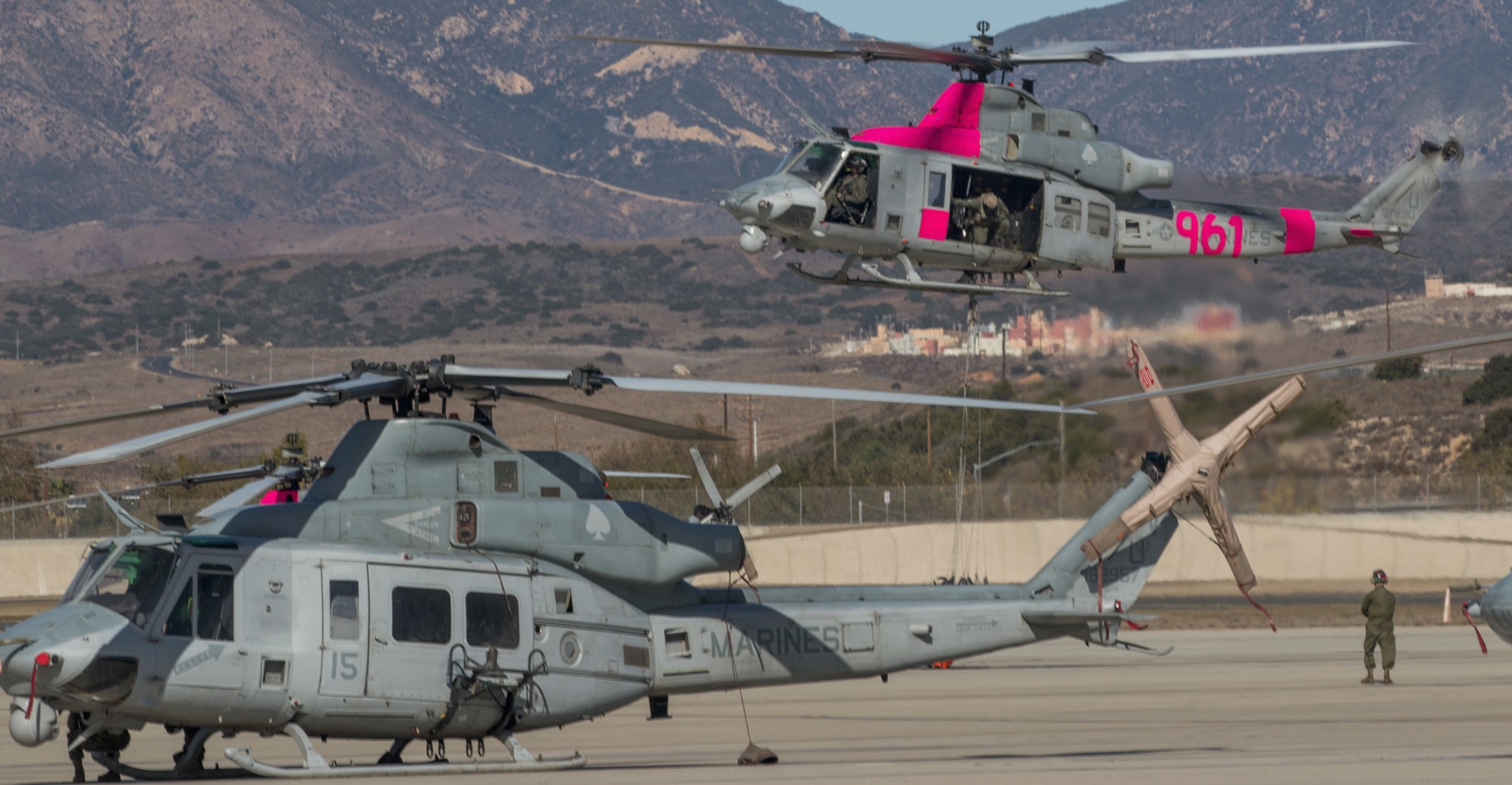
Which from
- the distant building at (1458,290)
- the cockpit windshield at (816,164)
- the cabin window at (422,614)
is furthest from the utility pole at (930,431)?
the distant building at (1458,290)

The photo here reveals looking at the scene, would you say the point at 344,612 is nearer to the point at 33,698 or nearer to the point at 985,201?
the point at 33,698

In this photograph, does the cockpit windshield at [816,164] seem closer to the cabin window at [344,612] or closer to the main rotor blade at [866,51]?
the main rotor blade at [866,51]

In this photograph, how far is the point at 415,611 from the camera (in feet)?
55.6

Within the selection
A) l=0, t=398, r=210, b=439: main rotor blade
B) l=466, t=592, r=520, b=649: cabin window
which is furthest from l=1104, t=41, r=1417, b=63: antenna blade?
l=0, t=398, r=210, b=439: main rotor blade

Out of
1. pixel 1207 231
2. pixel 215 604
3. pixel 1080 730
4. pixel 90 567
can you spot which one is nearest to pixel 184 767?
pixel 215 604

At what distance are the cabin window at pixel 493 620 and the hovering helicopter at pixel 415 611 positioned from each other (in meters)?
0.02

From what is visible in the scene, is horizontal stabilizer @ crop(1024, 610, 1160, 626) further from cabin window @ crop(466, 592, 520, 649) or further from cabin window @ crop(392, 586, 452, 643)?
cabin window @ crop(392, 586, 452, 643)

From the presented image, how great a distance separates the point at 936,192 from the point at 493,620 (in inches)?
296

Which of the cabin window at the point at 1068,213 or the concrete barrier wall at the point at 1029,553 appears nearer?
the cabin window at the point at 1068,213

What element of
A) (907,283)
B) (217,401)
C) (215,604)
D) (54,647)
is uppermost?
(907,283)

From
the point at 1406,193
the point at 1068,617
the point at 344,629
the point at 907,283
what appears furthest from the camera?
the point at 1406,193

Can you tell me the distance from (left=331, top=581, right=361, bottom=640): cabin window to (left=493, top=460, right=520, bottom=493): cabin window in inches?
65.2

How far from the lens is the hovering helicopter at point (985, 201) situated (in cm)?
2139

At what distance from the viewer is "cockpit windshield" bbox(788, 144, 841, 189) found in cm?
2159
